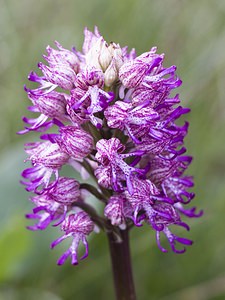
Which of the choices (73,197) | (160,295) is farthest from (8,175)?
(73,197)

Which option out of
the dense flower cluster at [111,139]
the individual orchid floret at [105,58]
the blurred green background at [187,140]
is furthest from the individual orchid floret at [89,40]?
the blurred green background at [187,140]

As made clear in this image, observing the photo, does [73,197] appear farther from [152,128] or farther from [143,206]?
[152,128]

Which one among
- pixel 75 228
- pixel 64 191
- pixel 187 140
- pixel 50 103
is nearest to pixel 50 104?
pixel 50 103

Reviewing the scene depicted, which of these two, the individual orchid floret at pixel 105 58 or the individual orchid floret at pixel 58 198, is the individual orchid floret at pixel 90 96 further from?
the individual orchid floret at pixel 58 198

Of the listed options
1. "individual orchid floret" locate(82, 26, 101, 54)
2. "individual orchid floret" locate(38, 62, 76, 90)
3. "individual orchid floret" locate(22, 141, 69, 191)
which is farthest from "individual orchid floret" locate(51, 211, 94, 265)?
"individual orchid floret" locate(82, 26, 101, 54)

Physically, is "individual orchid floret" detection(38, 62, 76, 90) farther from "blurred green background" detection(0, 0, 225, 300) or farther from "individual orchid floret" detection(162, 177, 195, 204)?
"blurred green background" detection(0, 0, 225, 300)

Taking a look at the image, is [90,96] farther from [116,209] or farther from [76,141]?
[116,209]

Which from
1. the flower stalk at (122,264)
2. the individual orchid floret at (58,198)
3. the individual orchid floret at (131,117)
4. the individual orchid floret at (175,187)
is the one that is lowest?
the flower stalk at (122,264)
